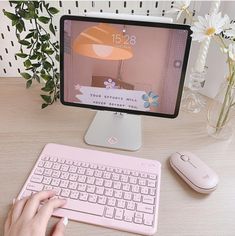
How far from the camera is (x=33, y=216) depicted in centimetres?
56

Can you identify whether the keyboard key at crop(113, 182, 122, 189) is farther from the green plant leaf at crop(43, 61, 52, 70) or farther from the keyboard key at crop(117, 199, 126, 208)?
the green plant leaf at crop(43, 61, 52, 70)

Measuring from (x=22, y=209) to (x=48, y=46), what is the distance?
50cm

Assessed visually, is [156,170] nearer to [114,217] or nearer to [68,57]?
[114,217]

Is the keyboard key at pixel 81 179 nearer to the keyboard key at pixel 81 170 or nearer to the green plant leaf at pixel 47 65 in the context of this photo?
the keyboard key at pixel 81 170

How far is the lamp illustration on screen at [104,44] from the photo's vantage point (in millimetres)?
657

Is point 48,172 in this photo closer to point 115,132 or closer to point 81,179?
point 81,179

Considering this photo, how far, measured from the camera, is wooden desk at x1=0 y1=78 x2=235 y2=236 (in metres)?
0.59

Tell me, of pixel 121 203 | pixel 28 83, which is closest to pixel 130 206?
pixel 121 203

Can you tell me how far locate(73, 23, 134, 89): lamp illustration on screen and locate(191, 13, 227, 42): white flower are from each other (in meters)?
0.16

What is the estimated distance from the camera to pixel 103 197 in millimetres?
611

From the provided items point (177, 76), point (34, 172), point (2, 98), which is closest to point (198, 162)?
point (177, 76)

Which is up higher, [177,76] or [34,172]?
[177,76]

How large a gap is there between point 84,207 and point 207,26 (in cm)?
51

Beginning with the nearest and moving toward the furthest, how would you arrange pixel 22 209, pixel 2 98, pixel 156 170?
pixel 22 209, pixel 156 170, pixel 2 98
